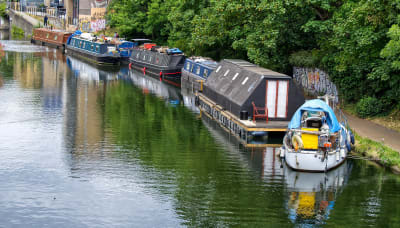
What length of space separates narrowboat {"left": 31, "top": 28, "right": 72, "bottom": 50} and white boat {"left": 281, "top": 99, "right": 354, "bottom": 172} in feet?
252

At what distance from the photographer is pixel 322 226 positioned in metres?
22.3

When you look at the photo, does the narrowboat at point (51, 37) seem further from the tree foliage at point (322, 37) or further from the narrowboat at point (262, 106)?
the narrowboat at point (262, 106)

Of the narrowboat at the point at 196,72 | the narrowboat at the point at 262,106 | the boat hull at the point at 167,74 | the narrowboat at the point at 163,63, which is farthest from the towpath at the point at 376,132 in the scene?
the boat hull at the point at 167,74

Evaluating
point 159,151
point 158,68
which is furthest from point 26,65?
point 159,151

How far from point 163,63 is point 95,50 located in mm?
17578

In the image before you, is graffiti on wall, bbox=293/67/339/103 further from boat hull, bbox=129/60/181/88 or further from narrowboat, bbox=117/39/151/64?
narrowboat, bbox=117/39/151/64

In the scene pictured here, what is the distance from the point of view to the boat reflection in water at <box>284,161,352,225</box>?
23.3 m

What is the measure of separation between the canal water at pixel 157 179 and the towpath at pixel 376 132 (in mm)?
2222

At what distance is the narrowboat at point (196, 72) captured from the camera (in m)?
52.6

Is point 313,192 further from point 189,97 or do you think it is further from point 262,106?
point 189,97

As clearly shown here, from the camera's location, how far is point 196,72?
5506 cm

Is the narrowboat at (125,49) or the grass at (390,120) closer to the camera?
the grass at (390,120)

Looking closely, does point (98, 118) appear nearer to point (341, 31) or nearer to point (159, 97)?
point (159, 97)

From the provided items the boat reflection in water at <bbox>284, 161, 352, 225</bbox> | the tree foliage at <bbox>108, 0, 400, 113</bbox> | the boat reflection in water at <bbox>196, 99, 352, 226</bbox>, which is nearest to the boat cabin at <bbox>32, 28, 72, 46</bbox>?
the tree foliage at <bbox>108, 0, 400, 113</bbox>
